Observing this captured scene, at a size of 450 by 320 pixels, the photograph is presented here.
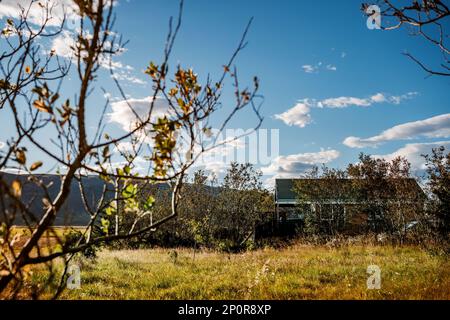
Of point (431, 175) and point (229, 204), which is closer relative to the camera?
point (431, 175)

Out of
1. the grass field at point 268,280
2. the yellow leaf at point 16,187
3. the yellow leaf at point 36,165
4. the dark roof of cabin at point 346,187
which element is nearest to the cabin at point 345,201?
the dark roof of cabin at point 346,187

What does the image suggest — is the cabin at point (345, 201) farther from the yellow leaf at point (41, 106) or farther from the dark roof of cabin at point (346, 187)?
the yellow leaf at point (41, 106)

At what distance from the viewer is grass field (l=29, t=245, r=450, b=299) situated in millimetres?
7043

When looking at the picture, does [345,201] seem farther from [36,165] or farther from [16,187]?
[16,187]

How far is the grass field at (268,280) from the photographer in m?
7.04

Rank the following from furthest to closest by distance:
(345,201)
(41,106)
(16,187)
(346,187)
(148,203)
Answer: (346,187) → (345,201) → (148,203) → (41,106) → (16,187)

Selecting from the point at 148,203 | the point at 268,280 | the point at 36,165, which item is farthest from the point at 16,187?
the point at 268,280

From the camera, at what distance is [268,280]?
27.4 ft

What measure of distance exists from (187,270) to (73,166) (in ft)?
29.5

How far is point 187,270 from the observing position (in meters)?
10.4

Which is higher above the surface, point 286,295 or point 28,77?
point 28,77

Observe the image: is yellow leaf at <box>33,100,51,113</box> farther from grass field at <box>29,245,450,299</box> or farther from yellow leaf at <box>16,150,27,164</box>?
grass field at <box>29,245,450,299</box>

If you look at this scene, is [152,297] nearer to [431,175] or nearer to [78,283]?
[78,283]
